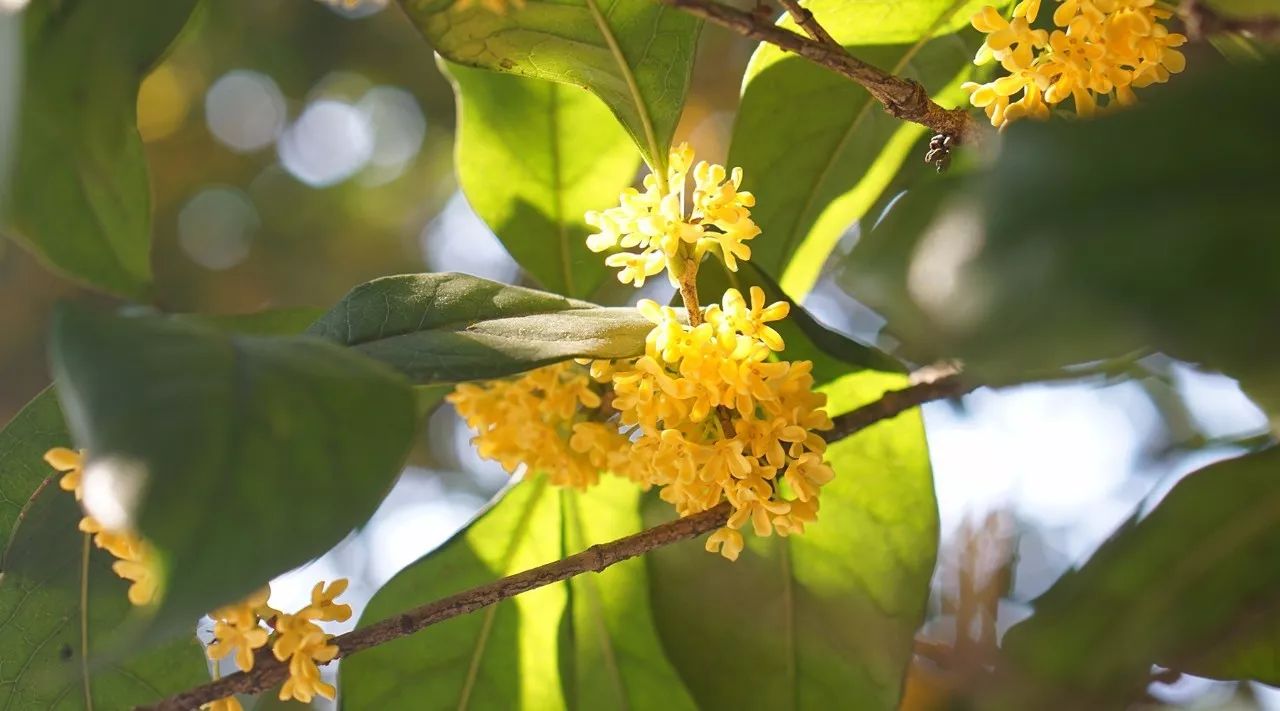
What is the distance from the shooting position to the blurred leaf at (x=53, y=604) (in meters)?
0.71

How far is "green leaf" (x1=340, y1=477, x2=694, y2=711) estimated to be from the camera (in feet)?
2.88

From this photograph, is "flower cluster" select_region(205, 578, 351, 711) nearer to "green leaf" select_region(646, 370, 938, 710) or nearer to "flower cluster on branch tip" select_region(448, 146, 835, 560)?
"flower cluster on branch tip" select_region(448, 146, 835, 560)

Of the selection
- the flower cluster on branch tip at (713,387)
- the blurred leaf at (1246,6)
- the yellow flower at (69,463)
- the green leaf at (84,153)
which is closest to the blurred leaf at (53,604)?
the yellow flower at (69,463)

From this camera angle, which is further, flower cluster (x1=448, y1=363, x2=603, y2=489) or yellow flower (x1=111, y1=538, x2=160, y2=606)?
flower cluster (x1=448, y1=363, x2=603, y2=489)

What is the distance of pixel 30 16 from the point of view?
52cm

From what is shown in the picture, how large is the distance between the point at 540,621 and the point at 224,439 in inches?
19.4

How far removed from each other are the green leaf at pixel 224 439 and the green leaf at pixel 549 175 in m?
0.48

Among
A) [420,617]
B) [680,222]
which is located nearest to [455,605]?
[420,617]

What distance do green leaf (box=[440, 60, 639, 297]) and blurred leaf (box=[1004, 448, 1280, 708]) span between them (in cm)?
53

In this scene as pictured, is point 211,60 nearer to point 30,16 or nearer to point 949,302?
point 30,16

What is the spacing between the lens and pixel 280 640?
60 centimetres

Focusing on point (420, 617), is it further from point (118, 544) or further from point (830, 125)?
point (830, 125)

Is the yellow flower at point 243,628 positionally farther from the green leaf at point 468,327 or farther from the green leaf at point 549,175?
the green leaf at point 549,175

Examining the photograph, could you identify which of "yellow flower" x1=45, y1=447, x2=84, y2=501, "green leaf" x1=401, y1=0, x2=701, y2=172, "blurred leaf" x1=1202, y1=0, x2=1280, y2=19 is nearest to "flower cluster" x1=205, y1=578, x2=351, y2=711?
"yellow flower" x1=45, y1=447, x2=84, y2=501
